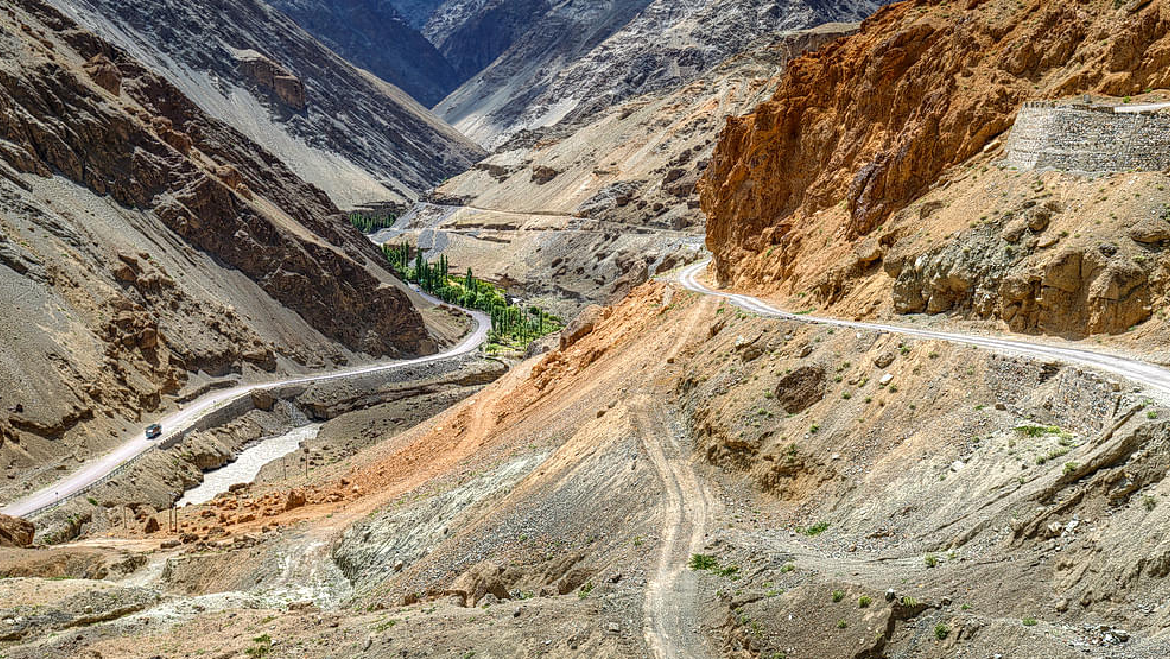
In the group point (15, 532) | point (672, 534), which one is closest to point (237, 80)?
point (15, 532)

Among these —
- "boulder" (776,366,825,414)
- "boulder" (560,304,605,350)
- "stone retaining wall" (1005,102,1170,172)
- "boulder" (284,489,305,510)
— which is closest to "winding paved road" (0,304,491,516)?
"boulder" (284,489,305,510)

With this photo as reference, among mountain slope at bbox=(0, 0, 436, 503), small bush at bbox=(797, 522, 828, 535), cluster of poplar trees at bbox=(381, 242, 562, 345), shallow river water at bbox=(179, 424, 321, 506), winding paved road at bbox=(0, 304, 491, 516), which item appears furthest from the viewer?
cluster of poplar trees at bbox=(381, 242, 562, 345)

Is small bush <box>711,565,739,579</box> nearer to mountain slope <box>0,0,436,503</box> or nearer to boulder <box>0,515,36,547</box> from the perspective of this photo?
boulder <box>0,515,36,547</box>

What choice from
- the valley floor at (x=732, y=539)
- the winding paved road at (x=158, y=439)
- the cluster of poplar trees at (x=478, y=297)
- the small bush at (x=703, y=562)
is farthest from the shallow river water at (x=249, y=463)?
the small bush at (x=703, y=562)

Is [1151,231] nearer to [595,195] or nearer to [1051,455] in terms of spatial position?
[1051,455]

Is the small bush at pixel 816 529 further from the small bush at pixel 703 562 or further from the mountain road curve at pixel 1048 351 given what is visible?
the mountain road curve at pixel 1048 351
